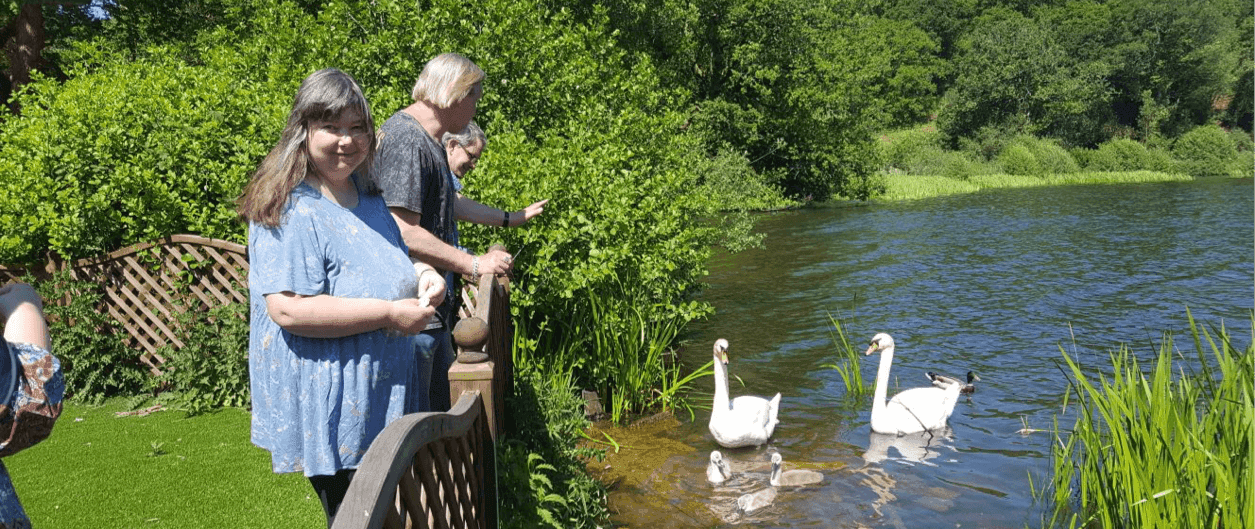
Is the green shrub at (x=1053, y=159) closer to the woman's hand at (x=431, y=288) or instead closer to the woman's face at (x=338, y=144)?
the woman's hand at (x=431, y=288)

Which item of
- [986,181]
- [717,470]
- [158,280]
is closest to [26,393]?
[717,470]

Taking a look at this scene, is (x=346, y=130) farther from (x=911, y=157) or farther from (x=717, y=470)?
(x=911, y=157)

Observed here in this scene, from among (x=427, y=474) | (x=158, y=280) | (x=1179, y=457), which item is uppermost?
(x=427, y=474)

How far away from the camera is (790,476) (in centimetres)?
700

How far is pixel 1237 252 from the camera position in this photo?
19750 millimetres

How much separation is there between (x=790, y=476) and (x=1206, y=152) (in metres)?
58.7

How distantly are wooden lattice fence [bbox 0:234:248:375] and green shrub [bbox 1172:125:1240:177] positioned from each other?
56.0 m

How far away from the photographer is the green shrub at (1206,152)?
5178 cm

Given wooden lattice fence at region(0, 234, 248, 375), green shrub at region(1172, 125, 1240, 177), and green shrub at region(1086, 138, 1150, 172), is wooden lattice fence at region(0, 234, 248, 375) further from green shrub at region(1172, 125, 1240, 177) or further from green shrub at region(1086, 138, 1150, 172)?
green shrub at region(1172, 125, 1240, 177)

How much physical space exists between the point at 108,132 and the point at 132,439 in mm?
2638

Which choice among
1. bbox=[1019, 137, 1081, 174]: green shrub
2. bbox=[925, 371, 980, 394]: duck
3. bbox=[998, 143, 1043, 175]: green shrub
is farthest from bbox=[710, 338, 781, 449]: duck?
bbox=[1019, 137, 1081, 174]: green shrub

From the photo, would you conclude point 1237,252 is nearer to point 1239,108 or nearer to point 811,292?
point 811,292

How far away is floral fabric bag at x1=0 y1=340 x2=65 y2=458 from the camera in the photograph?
1979mm

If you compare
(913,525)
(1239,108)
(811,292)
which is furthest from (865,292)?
(1239,108)
